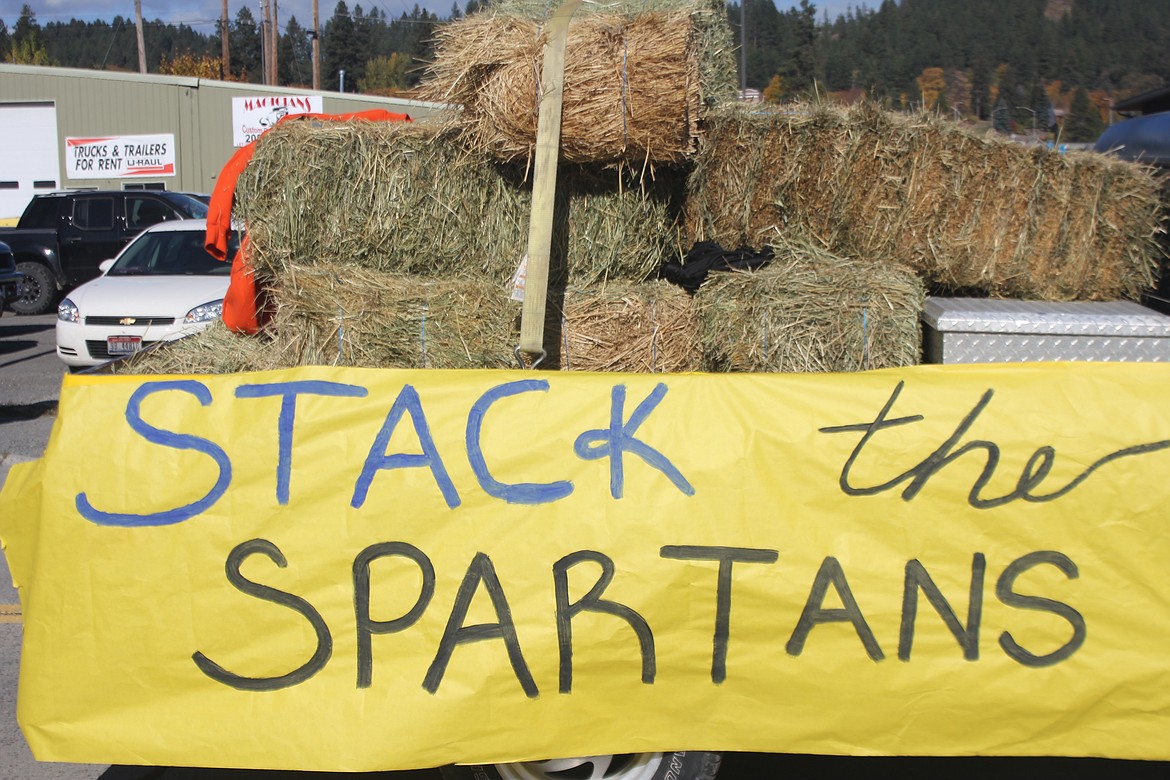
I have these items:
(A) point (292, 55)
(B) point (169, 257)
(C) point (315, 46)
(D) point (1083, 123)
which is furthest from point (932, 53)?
(A) point (292, 55)

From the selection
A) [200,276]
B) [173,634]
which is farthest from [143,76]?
[173,634]

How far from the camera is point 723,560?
3.04 metres

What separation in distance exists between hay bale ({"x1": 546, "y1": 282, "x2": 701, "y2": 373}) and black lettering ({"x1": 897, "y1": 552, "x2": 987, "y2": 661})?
2145 millimetres

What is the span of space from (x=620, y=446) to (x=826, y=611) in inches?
31.0

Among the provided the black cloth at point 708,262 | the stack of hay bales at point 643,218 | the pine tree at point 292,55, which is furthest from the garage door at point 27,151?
the pine tree at point 292,55

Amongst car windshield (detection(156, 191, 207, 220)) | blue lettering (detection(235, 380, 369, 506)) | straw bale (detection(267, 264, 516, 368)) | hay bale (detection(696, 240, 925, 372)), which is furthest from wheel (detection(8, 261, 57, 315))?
blue lettering (detection(235, 380, 369, 506))

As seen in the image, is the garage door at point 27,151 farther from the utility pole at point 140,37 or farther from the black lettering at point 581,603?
the black lettering at point 581,603

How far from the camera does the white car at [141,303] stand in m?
9.53

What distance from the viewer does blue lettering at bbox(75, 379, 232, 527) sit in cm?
307

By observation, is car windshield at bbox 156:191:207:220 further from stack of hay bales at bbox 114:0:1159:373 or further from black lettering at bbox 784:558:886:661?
black lettering at bbox 784:558:886:661

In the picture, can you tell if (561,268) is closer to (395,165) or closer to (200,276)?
(395,165)

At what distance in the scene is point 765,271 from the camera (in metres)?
4.73

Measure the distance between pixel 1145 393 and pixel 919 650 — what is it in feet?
3.48

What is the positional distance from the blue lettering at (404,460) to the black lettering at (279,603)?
0.32 metres
